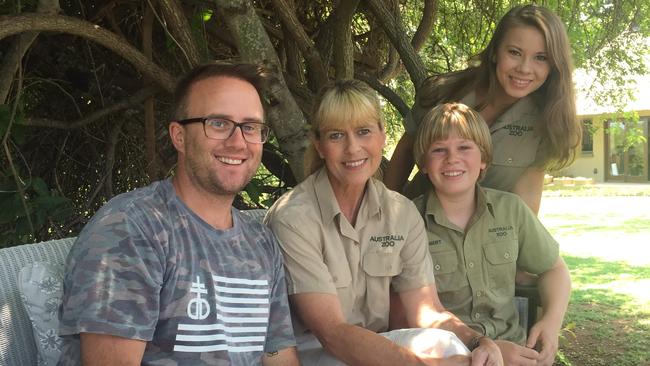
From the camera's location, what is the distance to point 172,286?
6.54ft

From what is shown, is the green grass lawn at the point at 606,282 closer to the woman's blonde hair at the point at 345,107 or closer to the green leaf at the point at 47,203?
the woman's blonde hair at the point at 345,107

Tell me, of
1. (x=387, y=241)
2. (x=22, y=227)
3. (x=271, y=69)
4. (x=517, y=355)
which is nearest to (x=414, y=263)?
(x=387, y=241)

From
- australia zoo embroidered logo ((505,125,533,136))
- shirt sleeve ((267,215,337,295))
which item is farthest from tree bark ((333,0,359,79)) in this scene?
shirt sleeve ((267,215,337,295))

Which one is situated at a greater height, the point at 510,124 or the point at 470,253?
the point at 510,124

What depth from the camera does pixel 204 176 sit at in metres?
2.16

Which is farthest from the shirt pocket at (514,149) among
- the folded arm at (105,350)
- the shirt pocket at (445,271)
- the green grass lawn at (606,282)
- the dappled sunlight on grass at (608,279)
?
the dappled sunlight on grass at (608,279)

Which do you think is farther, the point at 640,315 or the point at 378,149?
the point at 640,315

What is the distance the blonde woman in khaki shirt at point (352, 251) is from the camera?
96.3 inches

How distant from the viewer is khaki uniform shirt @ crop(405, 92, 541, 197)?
11.1ft

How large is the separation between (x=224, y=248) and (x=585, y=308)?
6173 millimetres

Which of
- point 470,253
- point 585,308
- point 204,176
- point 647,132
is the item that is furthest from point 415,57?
point 647,132

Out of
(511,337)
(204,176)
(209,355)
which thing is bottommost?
(511,337)

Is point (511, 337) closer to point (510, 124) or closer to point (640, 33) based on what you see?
point (510, 124)

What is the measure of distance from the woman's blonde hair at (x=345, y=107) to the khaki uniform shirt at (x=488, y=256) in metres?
0.63
